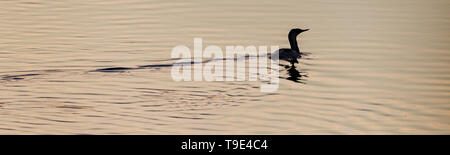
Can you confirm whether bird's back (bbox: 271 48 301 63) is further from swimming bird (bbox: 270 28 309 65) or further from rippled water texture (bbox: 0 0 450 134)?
rippled water texture (bbox: 0 0 450 134)

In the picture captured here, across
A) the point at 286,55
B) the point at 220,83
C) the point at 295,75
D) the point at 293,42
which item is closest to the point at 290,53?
the point at 286,55

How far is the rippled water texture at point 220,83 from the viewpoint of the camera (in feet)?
44.6

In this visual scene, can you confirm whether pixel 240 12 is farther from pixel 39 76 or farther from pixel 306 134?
pixel 306 134

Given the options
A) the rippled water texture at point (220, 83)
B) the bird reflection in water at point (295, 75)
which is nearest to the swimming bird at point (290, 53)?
the rippled water texture at point (220, 83)

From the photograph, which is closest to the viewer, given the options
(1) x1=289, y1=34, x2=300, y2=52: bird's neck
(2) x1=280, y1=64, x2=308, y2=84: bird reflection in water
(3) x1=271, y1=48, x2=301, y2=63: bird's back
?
(2) x1=280, y1=64, x2=308, y2=84: bird reflection in water

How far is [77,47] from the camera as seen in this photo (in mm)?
20656

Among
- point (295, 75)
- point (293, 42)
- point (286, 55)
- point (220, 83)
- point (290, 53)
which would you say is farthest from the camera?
point (293, 42)

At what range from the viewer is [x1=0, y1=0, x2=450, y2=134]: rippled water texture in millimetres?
13586

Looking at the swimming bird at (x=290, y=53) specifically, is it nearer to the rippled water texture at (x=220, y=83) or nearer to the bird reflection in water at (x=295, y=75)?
the rippled water texture at (x=220, y=83)

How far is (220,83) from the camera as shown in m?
16.4

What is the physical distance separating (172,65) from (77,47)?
3304 millimetres

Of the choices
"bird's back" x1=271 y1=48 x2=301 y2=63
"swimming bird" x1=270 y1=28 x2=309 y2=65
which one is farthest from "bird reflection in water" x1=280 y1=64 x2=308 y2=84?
"bird's back" x1=271 y1=48 x2=301 y2=63

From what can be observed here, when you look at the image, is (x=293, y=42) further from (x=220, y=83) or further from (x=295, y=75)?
(x=220, y=83)

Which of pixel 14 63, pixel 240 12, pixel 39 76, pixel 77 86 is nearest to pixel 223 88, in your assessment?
pixel 77 86
